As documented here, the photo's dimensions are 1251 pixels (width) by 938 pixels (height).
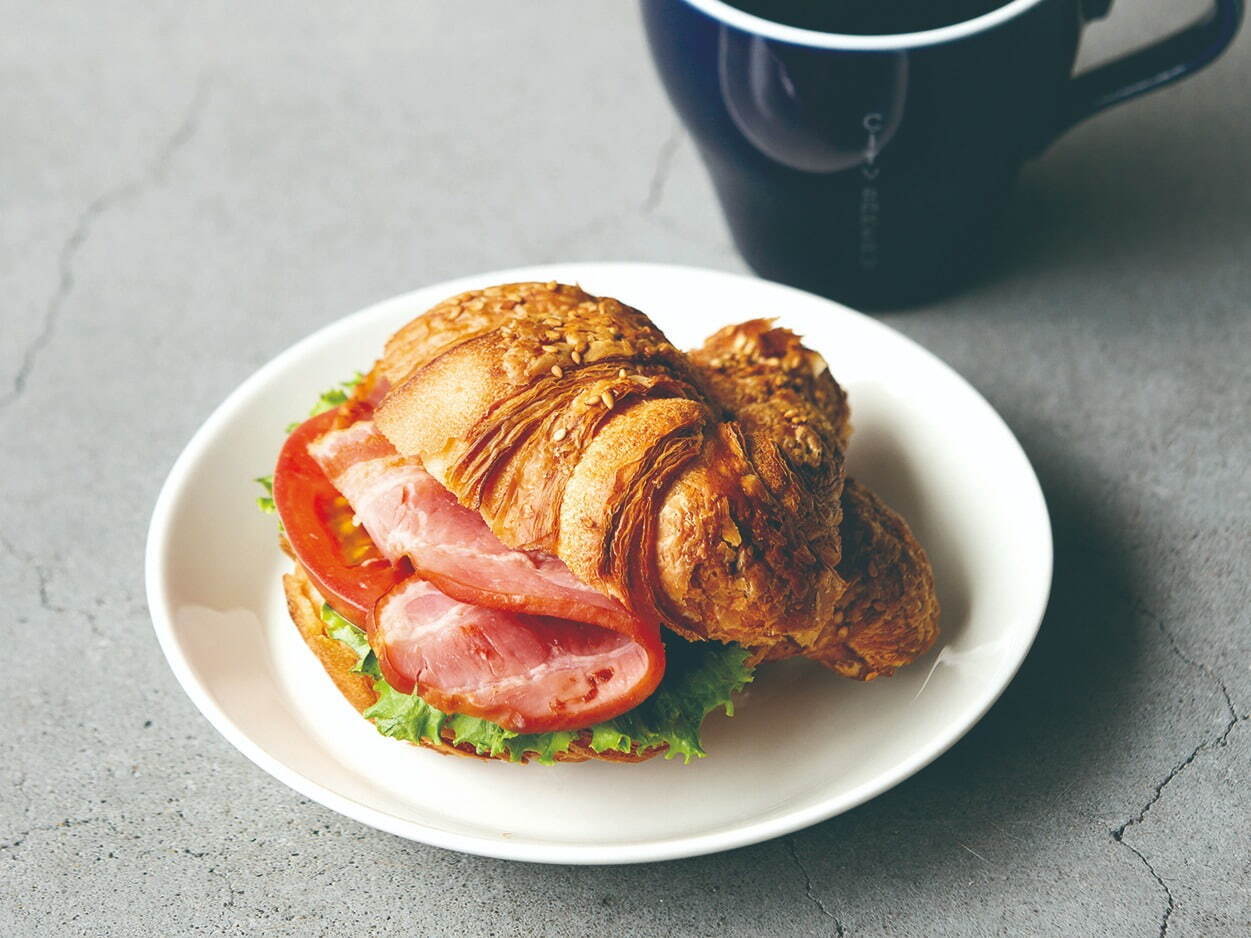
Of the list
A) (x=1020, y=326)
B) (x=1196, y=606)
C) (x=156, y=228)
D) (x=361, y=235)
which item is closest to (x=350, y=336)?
(x=361, y=235)

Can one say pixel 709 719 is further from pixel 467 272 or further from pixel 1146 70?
pixel 1146 70

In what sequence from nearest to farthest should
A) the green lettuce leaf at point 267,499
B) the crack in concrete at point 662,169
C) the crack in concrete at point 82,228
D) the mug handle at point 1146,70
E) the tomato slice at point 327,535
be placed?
the tomato slice at point 327,535 → the green lettuce leaf at point 267,499 → the mug handle at point 1146,70 → the crack in concrete at point 82,228 → the crack in concrete at point 662,169

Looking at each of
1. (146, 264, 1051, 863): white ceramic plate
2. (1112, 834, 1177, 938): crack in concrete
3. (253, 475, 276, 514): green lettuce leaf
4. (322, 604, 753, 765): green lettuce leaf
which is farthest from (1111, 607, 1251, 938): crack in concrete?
(253, 475, 276, 514): green lettuce leaf

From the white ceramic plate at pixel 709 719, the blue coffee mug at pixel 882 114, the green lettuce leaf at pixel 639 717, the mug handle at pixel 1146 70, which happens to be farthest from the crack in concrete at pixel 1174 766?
the mug handle at pixel 1146 70

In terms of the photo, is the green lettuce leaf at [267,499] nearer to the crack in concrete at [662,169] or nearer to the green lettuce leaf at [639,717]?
the green lettuce leaf at [639,717]

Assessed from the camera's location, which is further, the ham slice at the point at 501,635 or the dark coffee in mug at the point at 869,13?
the dark coffee in mug at the point at 869,13
